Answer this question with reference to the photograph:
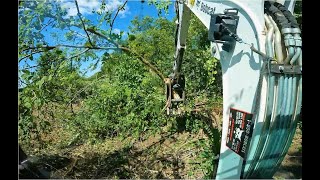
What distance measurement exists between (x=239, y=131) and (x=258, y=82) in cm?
29

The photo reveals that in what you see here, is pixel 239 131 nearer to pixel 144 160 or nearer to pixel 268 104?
pixel 268 104

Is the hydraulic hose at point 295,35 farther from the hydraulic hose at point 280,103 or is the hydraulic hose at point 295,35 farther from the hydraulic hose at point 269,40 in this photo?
the hydraulic hose at point 269,40

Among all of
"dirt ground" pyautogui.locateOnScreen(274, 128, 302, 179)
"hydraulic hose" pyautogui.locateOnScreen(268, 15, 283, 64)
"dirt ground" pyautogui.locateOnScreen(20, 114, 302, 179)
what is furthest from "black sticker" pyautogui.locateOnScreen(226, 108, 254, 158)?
"dirt ground" pyautogui.locateOnScreen(274, 128, 302, 179)

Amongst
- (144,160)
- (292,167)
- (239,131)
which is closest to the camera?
(239,131)

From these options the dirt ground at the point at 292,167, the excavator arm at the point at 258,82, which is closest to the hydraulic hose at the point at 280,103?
the excavator arm at the point at 258,82

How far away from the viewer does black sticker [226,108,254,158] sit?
189 cm

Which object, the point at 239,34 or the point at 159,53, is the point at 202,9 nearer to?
the point at 239,34

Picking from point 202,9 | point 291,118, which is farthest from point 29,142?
point 291,118

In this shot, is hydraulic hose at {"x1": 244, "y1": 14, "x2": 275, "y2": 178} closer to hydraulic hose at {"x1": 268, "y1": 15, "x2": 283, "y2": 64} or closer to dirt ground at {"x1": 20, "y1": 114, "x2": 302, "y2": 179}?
hydraulic hose at {"x1": 268, "y1": 15, "x2": 283, "y2": 64}

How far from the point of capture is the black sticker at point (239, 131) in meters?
1.89

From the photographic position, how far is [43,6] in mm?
3316

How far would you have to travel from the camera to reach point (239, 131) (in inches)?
76.7

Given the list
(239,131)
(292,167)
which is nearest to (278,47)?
(239,131)

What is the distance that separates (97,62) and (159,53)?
3.54 m
